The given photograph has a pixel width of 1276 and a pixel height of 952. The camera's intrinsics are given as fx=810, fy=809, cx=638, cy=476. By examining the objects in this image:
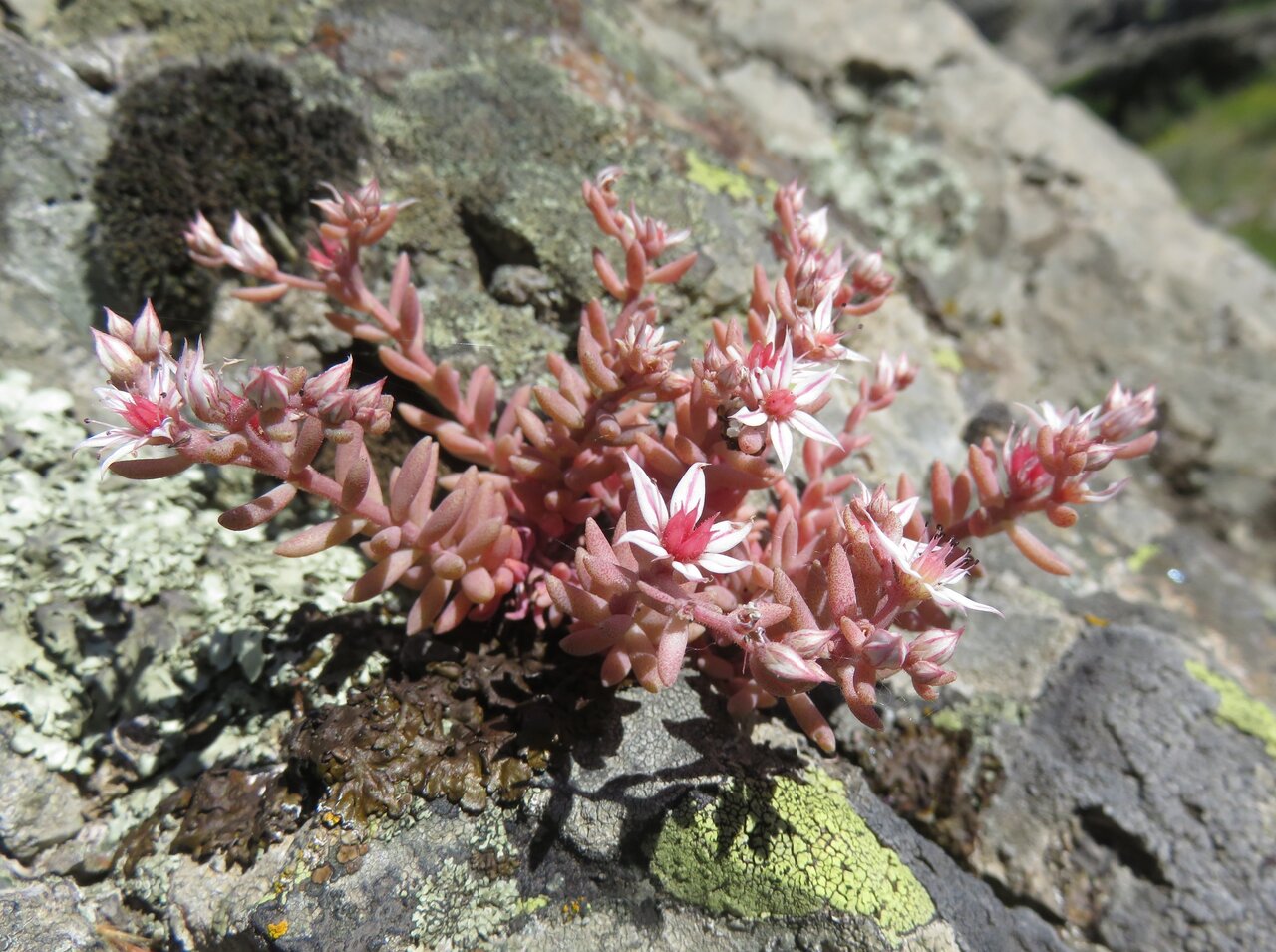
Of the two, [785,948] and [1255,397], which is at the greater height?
[1255,397]

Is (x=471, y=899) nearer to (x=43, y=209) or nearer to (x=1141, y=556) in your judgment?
(x=43, y=209)

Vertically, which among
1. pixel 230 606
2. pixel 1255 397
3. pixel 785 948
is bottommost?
pixel 230 606

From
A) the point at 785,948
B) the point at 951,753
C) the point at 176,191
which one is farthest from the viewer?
the point at 176,191

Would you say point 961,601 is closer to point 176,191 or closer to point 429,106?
point 429,106

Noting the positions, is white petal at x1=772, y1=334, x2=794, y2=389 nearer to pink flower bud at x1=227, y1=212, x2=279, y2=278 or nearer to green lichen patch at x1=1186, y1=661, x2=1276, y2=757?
pink flower bud at x1=227, y1=212, x2=279, y2=278

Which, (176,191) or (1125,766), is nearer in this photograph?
(1125,766)

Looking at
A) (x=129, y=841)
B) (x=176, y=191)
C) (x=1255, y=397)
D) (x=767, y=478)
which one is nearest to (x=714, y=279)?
(x=767, y=478)
